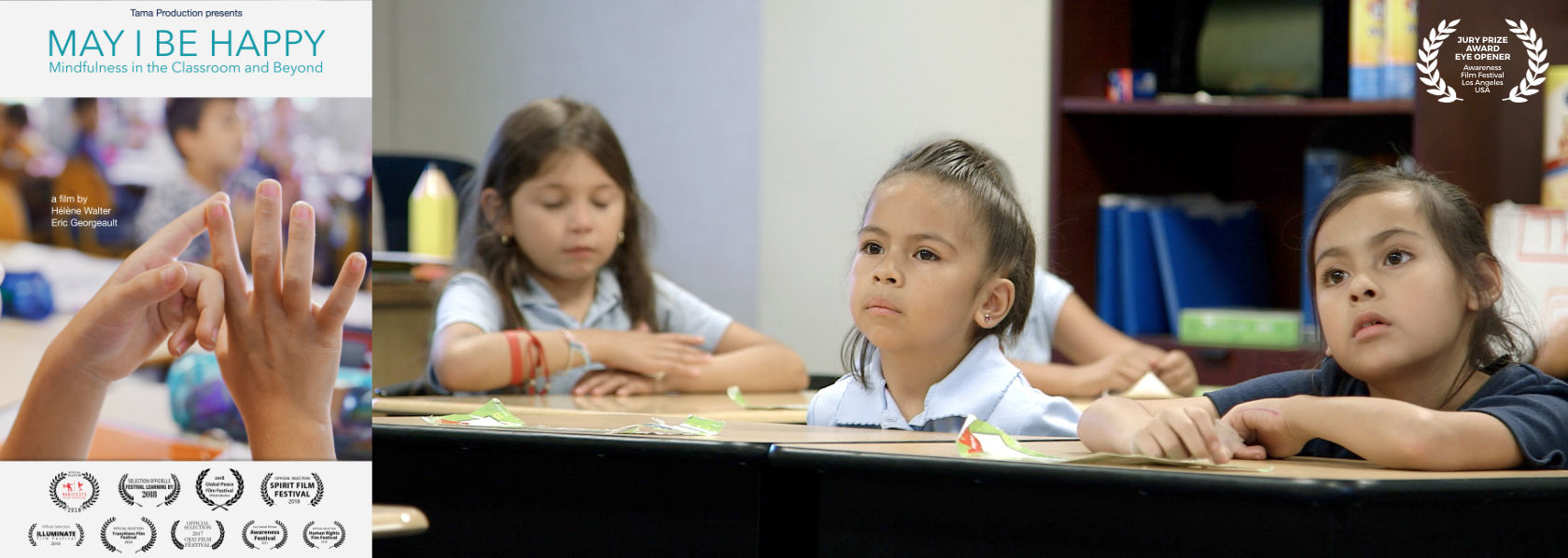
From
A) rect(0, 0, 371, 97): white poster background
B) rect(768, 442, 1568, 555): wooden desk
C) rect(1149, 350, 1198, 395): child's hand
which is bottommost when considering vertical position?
rect(1149, 350, 1198, 395): child's hand

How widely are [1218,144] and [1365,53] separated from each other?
20.2 inches

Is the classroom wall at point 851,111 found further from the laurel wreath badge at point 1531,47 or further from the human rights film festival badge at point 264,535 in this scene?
the human rights film festival badge at point 264,535

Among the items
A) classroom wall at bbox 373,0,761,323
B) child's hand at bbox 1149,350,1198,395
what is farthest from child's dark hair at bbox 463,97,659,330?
child's hand at bbox 1149,350,1198,395

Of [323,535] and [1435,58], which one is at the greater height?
[1435,58]

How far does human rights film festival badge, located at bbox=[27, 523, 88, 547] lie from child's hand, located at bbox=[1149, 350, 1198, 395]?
1.59 metres

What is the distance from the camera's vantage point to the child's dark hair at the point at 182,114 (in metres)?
1.01

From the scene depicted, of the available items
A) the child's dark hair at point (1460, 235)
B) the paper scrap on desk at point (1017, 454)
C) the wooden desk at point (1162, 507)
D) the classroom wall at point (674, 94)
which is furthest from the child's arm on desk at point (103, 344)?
the classroom wall at point (674, 94)

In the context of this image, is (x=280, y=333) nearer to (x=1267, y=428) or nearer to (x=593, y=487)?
(x=593, y=487)

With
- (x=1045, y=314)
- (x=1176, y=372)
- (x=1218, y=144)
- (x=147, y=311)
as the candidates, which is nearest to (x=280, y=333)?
(x=147, y=311)

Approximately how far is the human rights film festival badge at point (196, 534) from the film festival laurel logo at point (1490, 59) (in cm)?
125

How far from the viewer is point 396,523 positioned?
40.9 inches

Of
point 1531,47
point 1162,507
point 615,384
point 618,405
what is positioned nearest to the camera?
point 1162,507

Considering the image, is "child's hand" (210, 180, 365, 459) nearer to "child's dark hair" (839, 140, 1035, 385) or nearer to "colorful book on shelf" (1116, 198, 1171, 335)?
"child's dark hair" (839, 140, 1035, 385)

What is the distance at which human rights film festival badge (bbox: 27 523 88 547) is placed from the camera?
101 centimetres
